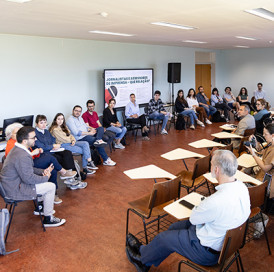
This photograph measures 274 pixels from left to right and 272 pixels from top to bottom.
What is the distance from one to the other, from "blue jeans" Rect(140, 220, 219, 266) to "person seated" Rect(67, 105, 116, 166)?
3559 mm

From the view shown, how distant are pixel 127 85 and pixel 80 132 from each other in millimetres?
3580

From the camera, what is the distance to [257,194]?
9.78ft

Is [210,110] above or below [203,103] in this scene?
below

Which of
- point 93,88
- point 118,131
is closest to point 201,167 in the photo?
point 118,131

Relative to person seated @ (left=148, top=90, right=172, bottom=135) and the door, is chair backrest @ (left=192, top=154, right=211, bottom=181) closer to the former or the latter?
person seated @ (left=148, top=90, right=172, bottom=135)

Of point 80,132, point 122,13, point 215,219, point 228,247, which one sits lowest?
point 228,247

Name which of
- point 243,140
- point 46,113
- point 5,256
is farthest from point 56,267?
point 46,113

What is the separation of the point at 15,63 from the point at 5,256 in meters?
4.64

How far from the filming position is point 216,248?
2.38 m

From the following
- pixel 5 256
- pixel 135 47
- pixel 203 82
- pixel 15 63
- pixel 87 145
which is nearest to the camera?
pixel 5 256

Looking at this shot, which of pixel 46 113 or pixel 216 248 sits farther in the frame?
pixel 46 113

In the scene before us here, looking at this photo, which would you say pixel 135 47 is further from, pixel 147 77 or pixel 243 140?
pixel 243 140

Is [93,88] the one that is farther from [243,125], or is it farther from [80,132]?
[243,125]

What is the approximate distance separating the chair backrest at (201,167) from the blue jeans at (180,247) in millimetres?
1226
